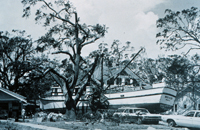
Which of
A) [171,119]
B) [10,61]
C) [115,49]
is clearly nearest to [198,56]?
[115,49]

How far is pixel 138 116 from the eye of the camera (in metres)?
19.6

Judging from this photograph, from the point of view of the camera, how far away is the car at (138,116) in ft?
63.5

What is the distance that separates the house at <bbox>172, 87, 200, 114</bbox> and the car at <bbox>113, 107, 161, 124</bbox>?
2362 centimetres

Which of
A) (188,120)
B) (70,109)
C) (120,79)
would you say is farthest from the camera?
(120,79)

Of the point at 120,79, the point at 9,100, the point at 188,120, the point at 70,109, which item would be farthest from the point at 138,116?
the point at 9,100

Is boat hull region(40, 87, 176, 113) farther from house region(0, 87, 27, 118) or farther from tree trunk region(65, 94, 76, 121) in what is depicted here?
house region(0, 87, 27, 118)

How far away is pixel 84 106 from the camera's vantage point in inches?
1312

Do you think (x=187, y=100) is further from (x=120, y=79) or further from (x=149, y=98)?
(x=149, y=98)

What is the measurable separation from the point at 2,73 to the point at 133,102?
72.0ft

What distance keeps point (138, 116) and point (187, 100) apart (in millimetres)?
27031

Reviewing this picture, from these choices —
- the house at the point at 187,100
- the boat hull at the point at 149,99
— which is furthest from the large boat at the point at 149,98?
the house at the point at 187,100

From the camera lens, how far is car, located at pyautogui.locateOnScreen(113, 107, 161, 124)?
63.5 ft

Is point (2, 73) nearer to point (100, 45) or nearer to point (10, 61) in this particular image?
point (10, 61)

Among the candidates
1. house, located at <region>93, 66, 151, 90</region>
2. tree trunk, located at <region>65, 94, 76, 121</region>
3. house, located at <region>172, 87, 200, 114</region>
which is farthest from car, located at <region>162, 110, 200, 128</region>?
house, located at <region>172, 87, 200, 114</region>
